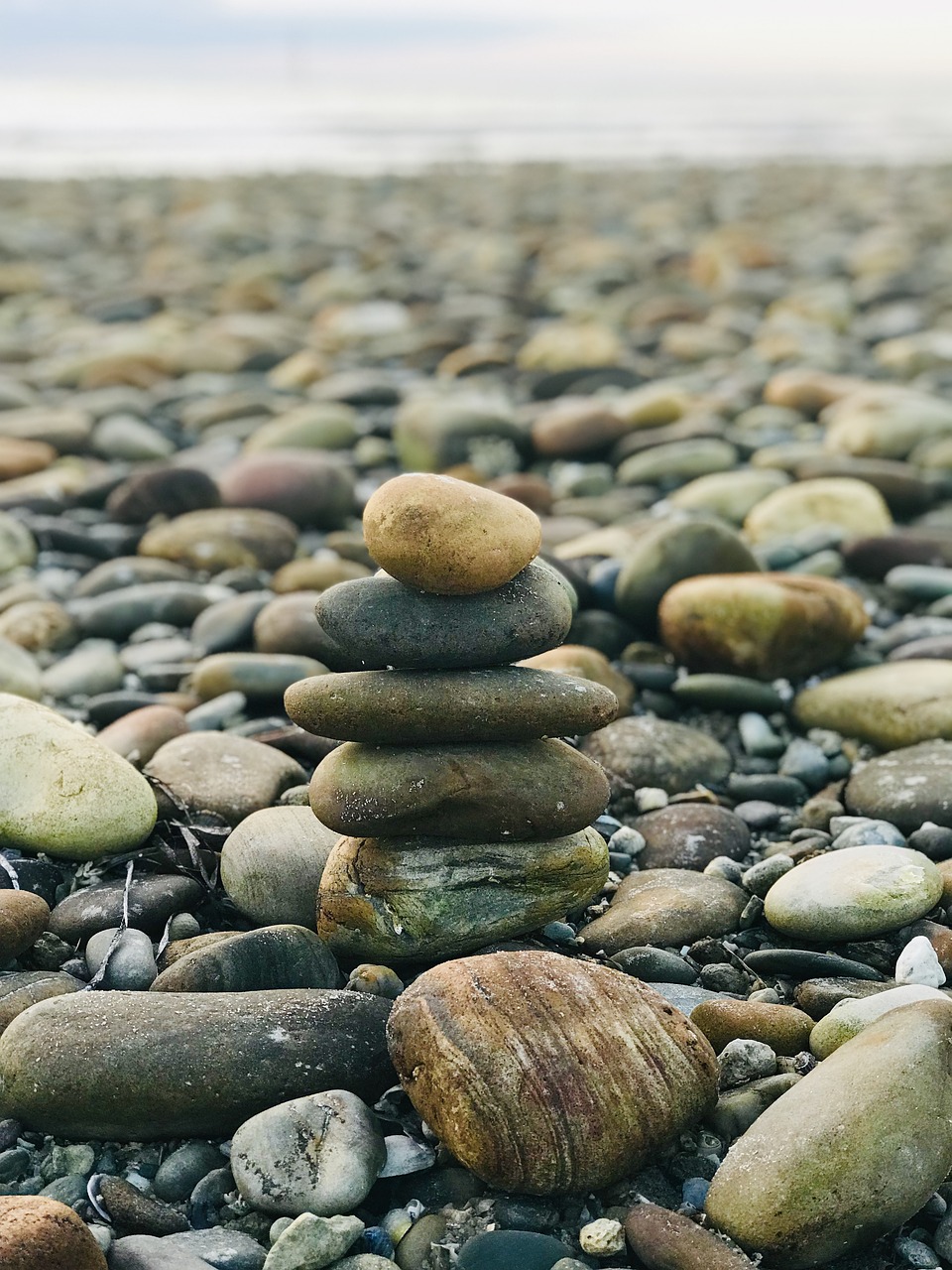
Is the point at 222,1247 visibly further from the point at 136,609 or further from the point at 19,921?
the point at 136,609

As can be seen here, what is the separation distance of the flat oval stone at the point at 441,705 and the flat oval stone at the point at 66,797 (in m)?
0.59

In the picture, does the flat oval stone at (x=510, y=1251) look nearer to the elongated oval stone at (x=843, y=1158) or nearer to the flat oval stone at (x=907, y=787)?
the elongated oval stone at (x=843, y=1158)

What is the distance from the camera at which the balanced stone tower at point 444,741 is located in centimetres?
288

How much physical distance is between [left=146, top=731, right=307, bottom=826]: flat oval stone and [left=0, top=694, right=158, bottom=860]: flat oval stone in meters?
0.22

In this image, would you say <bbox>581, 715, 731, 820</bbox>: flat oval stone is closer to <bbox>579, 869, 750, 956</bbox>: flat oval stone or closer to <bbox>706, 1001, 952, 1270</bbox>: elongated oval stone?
<bbox>579, 869, 750, 956</bbox>: flat oval stone

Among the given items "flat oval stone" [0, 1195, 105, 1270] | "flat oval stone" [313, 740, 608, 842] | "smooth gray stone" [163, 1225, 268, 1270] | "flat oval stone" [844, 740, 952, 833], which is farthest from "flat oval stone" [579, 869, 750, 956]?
"flat oval stone" [0, 1195, 105, 1270]

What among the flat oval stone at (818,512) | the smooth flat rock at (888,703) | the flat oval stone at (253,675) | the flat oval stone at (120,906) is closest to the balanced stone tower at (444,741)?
the flat oval stone at (120,906)

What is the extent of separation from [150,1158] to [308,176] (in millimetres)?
20149

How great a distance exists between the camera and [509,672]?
300cm

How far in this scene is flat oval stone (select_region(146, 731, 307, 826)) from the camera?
3.53 metres

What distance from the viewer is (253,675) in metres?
4.25

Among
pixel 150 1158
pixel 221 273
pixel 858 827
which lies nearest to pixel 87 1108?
pixel 150 1158

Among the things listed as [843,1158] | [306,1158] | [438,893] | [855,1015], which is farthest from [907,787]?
[306,1158]

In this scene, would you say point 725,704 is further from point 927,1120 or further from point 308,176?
point 308,176
